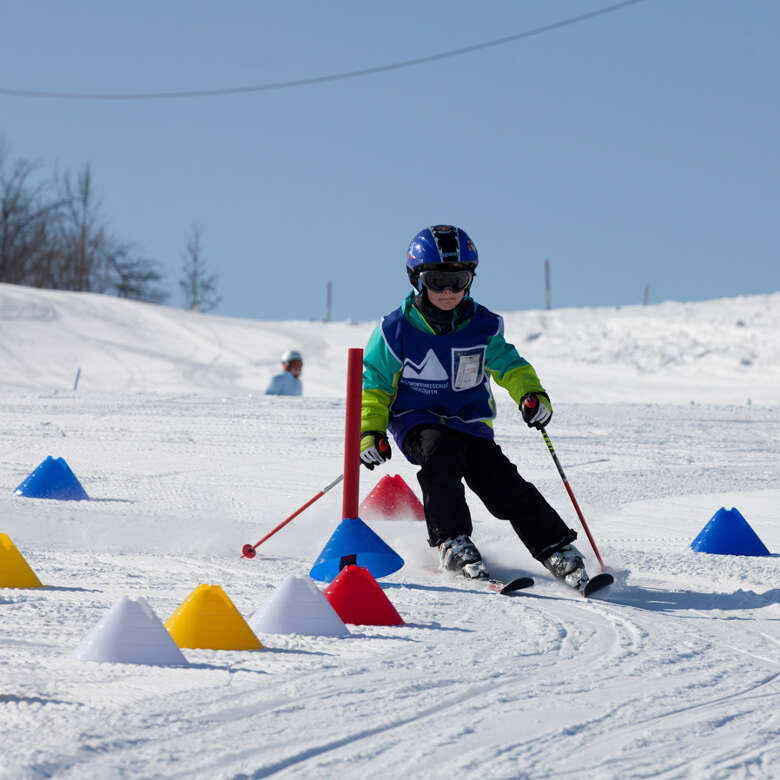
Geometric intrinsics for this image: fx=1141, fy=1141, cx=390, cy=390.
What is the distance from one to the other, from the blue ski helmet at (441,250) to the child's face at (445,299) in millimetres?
99

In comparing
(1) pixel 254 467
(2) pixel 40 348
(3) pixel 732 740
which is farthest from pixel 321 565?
(2) pixel 40 348

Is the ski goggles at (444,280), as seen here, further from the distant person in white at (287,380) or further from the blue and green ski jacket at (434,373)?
the distant person in white at (287,380)

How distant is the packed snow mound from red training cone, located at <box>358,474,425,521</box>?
45.5 ft

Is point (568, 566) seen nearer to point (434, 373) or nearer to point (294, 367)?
point (434, 373)

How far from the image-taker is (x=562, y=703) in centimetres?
251

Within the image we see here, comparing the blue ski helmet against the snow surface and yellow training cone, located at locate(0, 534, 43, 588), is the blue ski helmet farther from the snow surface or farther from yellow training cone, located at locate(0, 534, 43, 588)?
yellow training cone, located at locate(0, 534, 43, 588)

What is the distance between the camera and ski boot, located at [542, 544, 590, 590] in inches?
165

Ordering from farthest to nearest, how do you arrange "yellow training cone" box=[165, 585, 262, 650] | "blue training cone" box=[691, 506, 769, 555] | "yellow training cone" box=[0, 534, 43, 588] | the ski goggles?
1. "blue training cone" box=[691, 506, 769, 555]
2. the ski goggles
3. "yellow training cone" box=[0, 534, 43, 588]
4. "yellow training cone" box=[165, 585, 262, 650]

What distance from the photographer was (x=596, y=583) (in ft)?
13.2

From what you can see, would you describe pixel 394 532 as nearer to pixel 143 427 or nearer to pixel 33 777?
pixel 33 777

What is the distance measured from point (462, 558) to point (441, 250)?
4.13ft

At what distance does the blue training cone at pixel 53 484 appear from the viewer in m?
5.98

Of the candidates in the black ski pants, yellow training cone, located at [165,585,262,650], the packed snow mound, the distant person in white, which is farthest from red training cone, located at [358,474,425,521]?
the packed snow mound

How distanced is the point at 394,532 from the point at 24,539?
66.5 inches
